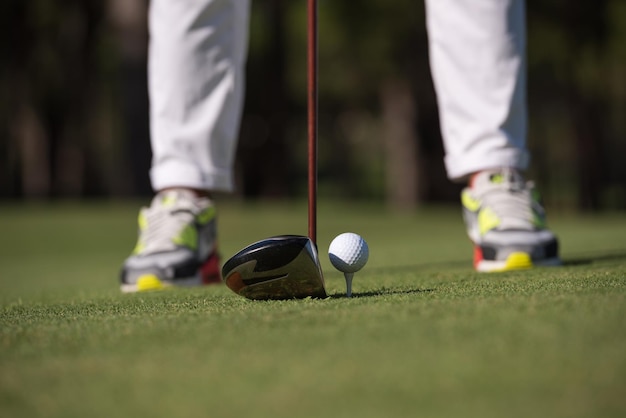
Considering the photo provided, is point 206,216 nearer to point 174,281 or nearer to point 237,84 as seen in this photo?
point 174,281

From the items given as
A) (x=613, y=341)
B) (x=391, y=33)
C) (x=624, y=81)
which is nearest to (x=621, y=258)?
(x=613, y=341)

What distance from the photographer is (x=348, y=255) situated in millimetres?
1844

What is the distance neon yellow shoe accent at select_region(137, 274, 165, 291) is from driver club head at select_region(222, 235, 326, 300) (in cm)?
69

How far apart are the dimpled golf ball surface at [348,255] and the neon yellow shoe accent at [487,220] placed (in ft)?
2.27

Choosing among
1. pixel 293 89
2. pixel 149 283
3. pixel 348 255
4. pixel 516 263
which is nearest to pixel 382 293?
pixel 348 255

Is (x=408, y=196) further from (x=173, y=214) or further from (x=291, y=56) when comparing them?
(x=173, y=214)

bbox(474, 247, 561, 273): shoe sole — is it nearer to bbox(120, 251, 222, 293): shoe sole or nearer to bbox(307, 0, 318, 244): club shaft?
bbox(307, 0, 318, 244): club shaft

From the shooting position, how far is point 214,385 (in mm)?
1098

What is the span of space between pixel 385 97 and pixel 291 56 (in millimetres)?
3794

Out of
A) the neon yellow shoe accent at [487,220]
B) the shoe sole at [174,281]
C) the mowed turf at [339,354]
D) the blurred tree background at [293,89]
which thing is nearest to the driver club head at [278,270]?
the mowed turf at [339,354]

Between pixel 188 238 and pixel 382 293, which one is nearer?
pixel 382 293

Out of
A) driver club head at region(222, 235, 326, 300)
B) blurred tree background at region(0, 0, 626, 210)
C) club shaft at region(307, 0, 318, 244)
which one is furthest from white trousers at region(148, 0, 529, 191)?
blurred tree background at region(0, 0, 626, 210)

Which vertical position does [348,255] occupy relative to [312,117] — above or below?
below

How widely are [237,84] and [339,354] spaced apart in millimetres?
1795
